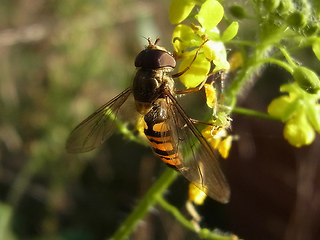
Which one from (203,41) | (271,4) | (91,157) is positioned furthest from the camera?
(91,157)

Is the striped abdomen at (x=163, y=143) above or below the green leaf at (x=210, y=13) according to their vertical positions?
below

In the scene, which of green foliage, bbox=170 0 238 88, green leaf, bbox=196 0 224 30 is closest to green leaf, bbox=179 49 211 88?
green foliage, bbox=170 0 238 88

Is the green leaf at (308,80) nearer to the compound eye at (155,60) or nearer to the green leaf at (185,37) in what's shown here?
the green leaf at (185,37)

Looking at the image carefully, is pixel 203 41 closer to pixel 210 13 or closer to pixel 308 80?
pixel 210 13

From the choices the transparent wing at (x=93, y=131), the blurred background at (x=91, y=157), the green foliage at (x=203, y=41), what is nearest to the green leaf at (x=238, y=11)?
the green foliage at (x=203, y=41)

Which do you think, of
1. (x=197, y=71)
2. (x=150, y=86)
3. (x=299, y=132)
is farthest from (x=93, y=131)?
(x=299, y=132)

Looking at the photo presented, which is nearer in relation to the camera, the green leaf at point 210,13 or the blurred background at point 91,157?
the green leaf at point 210,13

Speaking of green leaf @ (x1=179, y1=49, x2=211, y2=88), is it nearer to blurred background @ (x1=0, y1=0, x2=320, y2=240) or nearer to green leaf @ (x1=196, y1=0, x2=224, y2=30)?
green leaf @ (x1=196, y1=0, x2=224, y2=30)
